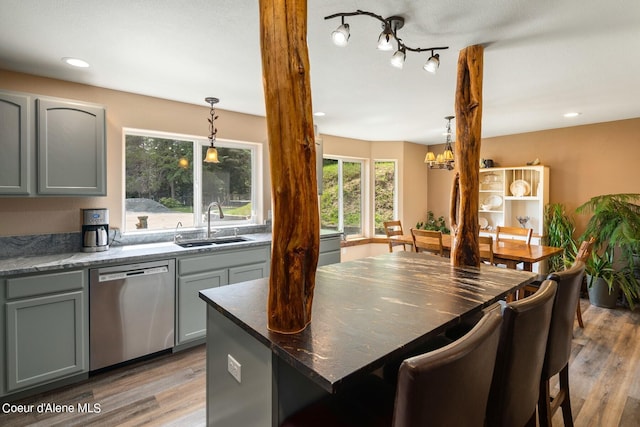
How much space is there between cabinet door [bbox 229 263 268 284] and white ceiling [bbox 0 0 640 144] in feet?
5.58

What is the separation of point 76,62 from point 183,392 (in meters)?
2.53

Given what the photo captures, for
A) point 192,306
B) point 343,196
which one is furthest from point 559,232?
point 192,306

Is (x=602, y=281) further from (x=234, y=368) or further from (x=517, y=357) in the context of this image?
(x=234, y=368)

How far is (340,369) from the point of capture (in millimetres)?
963

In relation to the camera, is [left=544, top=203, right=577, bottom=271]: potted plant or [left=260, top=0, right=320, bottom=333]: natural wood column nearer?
[left=260, top=0, right=320, bottom=333]: natural wood column

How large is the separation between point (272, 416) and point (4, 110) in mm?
2766

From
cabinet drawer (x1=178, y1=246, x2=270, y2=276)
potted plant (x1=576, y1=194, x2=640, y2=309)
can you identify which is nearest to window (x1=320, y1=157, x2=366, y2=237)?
cabinet drawer (x1=178, y1=246, x2=270, y2=276)

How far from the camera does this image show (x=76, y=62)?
2441mm

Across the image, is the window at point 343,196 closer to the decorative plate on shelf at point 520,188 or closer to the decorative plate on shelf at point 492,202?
the decorative plate on shelf at point 492,202

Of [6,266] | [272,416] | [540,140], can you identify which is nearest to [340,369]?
[272,416]

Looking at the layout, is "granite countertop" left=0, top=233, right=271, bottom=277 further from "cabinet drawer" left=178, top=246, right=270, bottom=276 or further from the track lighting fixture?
the track lighting fixture

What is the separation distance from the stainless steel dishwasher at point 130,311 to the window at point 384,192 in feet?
12.9

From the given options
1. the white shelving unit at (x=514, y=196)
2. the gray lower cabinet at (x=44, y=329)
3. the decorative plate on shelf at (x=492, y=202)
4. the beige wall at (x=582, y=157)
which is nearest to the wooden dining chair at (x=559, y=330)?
the gray lower cabinet at (x=44, y=329)

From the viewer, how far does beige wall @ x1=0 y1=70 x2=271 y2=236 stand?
2.66m
